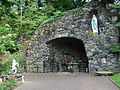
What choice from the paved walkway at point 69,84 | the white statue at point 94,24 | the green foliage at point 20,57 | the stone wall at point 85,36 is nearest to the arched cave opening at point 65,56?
the stone wall at point 85,36

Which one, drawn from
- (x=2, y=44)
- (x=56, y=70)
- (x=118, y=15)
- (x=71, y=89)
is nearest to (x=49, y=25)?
(x=56, y=70)

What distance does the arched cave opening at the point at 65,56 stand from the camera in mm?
13266

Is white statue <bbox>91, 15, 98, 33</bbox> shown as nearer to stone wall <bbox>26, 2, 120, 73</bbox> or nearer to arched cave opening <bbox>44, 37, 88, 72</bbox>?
stone wall <bbox>26, 2, 120, 73</bbox>

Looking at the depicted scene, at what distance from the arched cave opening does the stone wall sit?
1.53ft

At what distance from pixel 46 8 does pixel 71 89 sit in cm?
1086

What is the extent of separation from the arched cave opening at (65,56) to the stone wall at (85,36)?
47 cm

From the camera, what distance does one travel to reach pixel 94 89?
6508mm

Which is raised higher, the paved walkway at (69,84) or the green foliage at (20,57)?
the green foliage at (20,57)

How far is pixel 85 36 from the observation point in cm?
1195

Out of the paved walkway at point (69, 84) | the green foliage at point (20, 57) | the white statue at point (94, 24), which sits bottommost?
the paved walkway at point (69, 84)

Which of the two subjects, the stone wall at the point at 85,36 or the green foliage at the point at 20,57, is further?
the green foliage at the point at 20,57

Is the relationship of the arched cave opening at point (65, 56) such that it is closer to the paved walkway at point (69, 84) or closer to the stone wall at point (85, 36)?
the stone wall at point (85, 36)

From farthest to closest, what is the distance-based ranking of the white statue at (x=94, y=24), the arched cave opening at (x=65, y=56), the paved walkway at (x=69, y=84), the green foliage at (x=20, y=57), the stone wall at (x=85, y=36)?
the arched cave opening at (x=65, y=56)
the green foliage at (x=20, y=57)
the white statue at (x=94, y=24)
the stone wall at (x=85, y=36)
the paved walkway at (x=69, y=84)

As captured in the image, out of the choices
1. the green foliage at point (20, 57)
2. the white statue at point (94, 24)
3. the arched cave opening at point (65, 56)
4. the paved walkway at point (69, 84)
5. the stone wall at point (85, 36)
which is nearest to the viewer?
the paved walkway at point (69, 84)
